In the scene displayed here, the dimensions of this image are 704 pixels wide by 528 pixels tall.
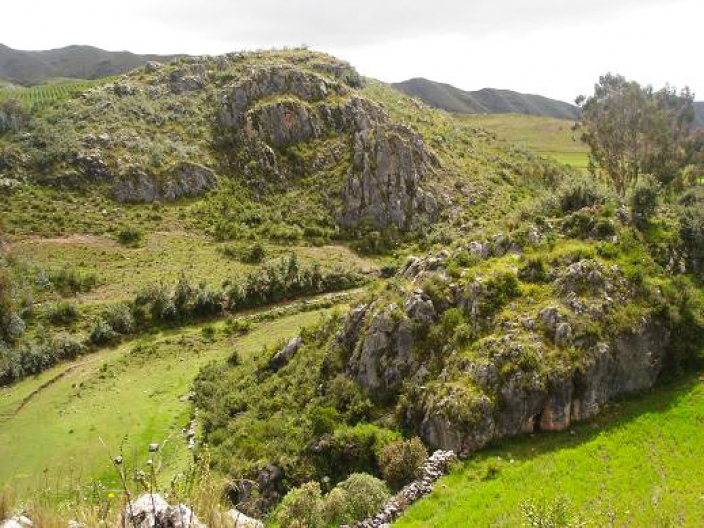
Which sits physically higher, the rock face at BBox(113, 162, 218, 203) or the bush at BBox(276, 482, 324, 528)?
the rock face at BBox(113, 162, 218, 203)

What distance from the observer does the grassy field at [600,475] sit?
1977 centimetres

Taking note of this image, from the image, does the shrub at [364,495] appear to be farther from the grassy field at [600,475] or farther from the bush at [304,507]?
the grassy field at [600,475]

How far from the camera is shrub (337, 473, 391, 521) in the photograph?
2203cm

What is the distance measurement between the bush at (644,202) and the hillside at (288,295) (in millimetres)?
573

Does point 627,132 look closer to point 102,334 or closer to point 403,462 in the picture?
point 403,462

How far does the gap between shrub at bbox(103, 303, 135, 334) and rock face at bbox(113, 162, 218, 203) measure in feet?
87.9

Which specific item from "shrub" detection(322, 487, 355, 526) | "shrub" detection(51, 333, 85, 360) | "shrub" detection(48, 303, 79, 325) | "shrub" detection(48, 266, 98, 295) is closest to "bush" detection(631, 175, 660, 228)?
"shrub" detection(322, 487, 355, 526)

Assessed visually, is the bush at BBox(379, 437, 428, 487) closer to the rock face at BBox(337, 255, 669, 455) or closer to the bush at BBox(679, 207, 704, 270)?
the rock face at BBox(337, 255, 669, 455)

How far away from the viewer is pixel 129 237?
2564 inches

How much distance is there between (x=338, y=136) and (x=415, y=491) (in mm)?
67246

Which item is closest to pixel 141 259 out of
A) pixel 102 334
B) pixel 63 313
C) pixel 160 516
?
pixel 63 313

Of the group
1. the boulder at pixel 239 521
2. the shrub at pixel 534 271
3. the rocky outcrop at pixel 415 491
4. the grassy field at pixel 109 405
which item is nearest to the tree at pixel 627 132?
the shrub at pixel 534 271

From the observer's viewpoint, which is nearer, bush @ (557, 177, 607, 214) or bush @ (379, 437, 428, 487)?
bush @ (379, 437, 428, 487)

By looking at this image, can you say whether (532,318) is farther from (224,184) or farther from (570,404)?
(224,184)
